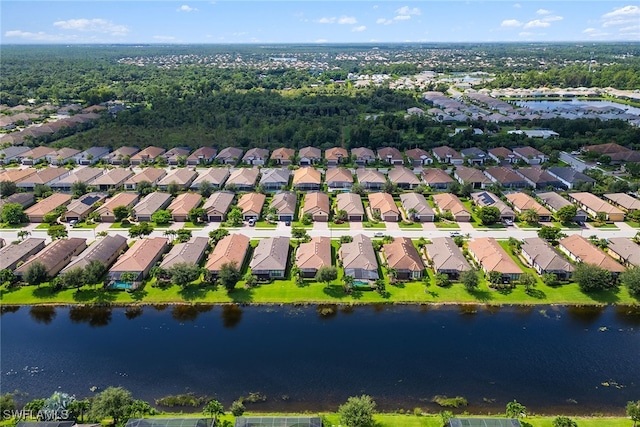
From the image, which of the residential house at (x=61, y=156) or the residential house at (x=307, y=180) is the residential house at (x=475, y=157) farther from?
the residential house at (x=61, y=156)

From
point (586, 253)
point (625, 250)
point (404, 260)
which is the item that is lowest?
point (625, 250)

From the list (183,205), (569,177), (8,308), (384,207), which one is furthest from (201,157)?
(569,177)

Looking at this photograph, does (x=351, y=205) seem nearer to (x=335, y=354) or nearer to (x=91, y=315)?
(x=335, y=354)

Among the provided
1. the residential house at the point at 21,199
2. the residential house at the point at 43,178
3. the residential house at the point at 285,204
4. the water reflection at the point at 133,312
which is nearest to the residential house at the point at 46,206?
the residential house at the point at 21,199

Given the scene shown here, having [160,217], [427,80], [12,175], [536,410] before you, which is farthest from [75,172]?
[427,80]

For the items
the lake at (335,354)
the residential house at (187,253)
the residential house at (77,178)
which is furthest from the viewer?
the residential house at (77,178)
